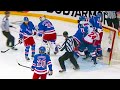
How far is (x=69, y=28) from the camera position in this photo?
5.35 meters

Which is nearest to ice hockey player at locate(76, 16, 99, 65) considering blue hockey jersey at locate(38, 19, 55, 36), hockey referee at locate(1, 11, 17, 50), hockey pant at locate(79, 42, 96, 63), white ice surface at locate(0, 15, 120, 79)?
hockey pant at locate(79, 42, 96, 63)

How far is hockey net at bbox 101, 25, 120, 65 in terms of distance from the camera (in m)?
5.25

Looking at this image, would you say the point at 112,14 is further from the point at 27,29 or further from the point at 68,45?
the point at 27,29

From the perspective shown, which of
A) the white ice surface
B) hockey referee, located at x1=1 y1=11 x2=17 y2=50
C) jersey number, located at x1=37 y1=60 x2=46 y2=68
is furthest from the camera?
hockey referee, located at x1=1 y1=11 x2=17 y2=50

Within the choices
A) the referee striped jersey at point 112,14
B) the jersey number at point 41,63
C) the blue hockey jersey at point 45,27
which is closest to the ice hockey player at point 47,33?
the blue hockey jersey at point 45,27

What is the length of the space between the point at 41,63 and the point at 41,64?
0.01m

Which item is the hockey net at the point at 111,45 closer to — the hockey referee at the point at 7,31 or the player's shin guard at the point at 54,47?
the player's shin guard at the point at 54,47

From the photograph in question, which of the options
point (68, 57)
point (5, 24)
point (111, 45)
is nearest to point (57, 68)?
point (68, 57)

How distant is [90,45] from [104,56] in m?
0.19

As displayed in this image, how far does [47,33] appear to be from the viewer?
5270mm

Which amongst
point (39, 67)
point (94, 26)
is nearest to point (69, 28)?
point (94, 26)

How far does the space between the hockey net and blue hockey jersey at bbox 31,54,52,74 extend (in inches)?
26.4

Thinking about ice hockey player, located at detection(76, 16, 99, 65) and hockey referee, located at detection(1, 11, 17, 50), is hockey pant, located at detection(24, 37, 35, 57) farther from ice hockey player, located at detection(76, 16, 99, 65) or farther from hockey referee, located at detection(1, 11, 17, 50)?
ice hockey player, located at detection(76, 16, 99, 65)
